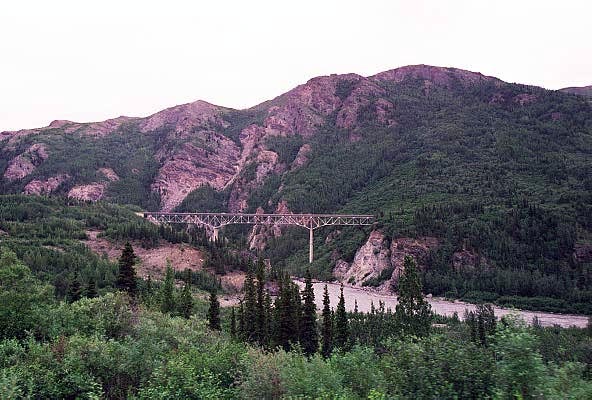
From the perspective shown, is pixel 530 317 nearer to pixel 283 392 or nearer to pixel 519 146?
pixel 283 392

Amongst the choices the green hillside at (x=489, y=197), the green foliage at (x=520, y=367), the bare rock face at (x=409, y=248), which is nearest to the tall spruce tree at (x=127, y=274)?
the green foliage at (x=520, y=367)

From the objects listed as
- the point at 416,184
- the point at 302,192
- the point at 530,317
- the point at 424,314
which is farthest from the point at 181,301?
the point at 302,192

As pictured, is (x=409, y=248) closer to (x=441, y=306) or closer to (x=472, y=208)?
(x=472, y=208)

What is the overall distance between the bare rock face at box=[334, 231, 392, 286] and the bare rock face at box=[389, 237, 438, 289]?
2.03m

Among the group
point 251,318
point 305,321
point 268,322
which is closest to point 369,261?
point 268,322

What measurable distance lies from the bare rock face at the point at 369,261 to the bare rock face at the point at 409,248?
6.67 ft

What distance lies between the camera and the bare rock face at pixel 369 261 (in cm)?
10979

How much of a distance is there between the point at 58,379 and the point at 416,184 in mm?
142466

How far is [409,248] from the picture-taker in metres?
107

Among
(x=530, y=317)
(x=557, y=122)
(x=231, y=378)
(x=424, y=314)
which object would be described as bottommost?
(x=530, y=317)

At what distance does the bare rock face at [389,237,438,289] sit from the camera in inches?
4124

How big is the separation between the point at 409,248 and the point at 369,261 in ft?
37.6

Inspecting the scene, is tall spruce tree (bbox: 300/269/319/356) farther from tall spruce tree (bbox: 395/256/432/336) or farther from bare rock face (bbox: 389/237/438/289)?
bare rock face (bbox: 389/237/438/289)

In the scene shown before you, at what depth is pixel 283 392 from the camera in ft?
56.1
